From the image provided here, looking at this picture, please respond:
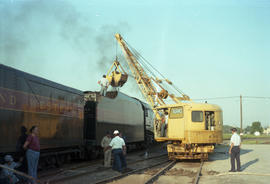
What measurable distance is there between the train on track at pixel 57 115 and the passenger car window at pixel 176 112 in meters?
3.43

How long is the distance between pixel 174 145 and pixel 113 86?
25.5 ft

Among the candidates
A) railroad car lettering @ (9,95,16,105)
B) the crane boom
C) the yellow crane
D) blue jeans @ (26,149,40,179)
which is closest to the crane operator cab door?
the yellow crane

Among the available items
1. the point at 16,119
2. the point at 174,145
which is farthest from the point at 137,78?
the point at 16,119

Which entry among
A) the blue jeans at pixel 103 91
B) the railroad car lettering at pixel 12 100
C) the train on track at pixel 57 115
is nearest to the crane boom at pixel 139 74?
the train on track at pixel 57 115

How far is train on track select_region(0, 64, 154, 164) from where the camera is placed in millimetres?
8344

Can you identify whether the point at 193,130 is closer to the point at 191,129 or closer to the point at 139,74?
the point at 191,129

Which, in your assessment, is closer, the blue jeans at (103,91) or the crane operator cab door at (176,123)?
A: the crane operator cab door at (176,123)

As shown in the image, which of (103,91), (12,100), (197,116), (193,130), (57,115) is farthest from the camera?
(103,91)

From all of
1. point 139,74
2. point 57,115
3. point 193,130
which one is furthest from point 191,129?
point 139,74

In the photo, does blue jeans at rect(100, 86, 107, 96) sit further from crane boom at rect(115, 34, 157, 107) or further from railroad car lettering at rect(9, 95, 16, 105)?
crane boom at rect(115, 34, 157, 107)

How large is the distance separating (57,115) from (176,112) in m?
6.25

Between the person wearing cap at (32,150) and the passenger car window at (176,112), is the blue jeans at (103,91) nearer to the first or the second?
the passenger car window at (176,112)

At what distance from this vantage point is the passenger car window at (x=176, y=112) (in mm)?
14361

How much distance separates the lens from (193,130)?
539 inches
